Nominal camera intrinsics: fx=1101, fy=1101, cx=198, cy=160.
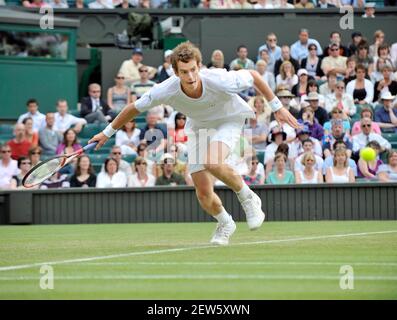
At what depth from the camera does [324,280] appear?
7.56 metres

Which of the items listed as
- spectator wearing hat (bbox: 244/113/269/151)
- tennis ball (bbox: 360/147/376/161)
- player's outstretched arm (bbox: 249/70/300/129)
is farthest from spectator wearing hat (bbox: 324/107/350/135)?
player's outstretched arm (bbox: 249/70/300/129)

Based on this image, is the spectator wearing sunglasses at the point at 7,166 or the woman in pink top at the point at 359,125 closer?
the spectator wearing sunglasses at the point at 7,166

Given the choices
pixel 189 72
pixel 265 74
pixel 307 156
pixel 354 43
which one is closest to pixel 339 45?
pixel 354 43

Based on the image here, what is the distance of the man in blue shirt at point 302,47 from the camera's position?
827 inches

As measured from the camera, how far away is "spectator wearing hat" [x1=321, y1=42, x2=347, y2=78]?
20453mm

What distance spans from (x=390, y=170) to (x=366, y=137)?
1134mm

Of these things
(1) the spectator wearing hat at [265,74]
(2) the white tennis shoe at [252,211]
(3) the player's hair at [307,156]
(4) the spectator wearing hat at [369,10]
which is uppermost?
(4) the spectator wearing hat at [369,10]

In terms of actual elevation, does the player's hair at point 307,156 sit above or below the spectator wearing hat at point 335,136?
below

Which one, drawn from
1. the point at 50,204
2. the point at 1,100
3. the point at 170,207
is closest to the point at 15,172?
the point at 50,204

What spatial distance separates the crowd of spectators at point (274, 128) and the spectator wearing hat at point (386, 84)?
18mm

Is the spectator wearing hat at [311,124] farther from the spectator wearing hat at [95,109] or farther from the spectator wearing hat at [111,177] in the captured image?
the spectator wearing hat at [95,109]

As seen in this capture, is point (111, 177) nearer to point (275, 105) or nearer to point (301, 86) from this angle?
point (301, 86)

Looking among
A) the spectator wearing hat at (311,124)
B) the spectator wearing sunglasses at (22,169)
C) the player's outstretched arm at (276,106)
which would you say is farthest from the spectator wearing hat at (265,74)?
the player's outstretched arm at (276,106)

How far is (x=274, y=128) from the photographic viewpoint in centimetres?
1766
